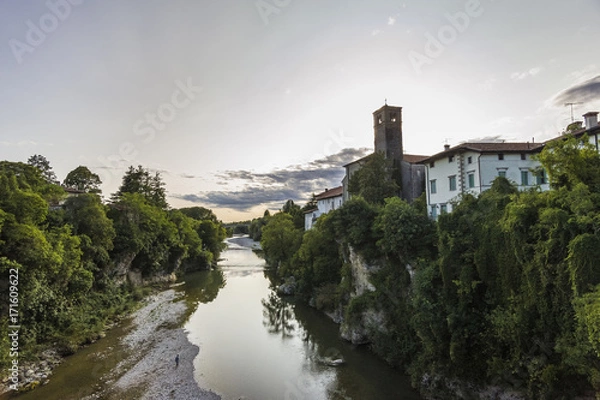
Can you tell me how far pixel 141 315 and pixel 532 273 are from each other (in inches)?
1221

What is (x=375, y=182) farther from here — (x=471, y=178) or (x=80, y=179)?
(x=80, y=179)

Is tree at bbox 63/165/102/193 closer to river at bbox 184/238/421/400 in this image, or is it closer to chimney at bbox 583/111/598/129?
river at bbox 184/238/421/400

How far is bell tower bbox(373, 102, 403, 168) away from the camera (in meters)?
39.6

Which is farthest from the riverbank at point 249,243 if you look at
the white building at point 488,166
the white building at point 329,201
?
the white building at point 488,166

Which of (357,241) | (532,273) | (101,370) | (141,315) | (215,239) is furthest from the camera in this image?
(215,239)

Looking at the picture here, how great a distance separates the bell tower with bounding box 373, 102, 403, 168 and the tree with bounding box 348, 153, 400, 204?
348cm

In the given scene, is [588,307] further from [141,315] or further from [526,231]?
[141,315]

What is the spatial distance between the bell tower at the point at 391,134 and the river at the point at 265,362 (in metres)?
20.0

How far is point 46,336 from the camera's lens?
21.9 metres

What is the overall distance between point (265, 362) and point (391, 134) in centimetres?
2904

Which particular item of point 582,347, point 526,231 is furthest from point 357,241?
point 582,347

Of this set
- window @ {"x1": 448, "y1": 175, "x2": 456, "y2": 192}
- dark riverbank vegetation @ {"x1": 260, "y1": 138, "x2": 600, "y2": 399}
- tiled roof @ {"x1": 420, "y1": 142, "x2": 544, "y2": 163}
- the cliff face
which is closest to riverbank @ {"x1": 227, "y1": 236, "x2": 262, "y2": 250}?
the cliff face

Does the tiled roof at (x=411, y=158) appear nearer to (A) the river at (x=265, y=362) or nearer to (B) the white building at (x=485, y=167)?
(B) the white building at (x=485, y=167)

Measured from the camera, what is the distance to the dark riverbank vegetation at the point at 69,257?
19688 millimetres
